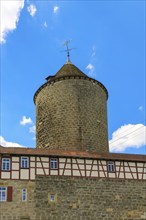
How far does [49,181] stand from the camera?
2359 cm

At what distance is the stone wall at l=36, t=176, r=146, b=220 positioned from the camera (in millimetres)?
22984

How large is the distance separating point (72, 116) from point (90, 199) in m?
8.09

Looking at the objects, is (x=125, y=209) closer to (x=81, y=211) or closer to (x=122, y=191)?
(x=122, y=191)

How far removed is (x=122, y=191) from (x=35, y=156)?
591 cm

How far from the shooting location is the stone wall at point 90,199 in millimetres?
22984

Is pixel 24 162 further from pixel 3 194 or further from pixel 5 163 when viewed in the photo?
pixel 3 194

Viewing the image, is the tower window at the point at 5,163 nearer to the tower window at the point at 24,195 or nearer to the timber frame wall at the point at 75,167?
the timber frame wall at the point at 75,167

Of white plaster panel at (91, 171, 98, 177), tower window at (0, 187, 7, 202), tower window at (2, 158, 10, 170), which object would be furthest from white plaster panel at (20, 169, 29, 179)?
white plaster panel at (91, 171, 98, 177)

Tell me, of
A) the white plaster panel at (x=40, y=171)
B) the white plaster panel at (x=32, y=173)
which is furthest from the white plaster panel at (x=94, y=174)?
the white plaster panel at (x=32, y=173)

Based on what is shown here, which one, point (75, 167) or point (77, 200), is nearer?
point (77, 200)

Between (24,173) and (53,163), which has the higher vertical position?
(53,163)

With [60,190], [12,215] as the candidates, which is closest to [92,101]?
[60,190]

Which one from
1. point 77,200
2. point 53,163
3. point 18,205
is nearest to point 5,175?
point 18,205

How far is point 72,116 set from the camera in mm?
30125
